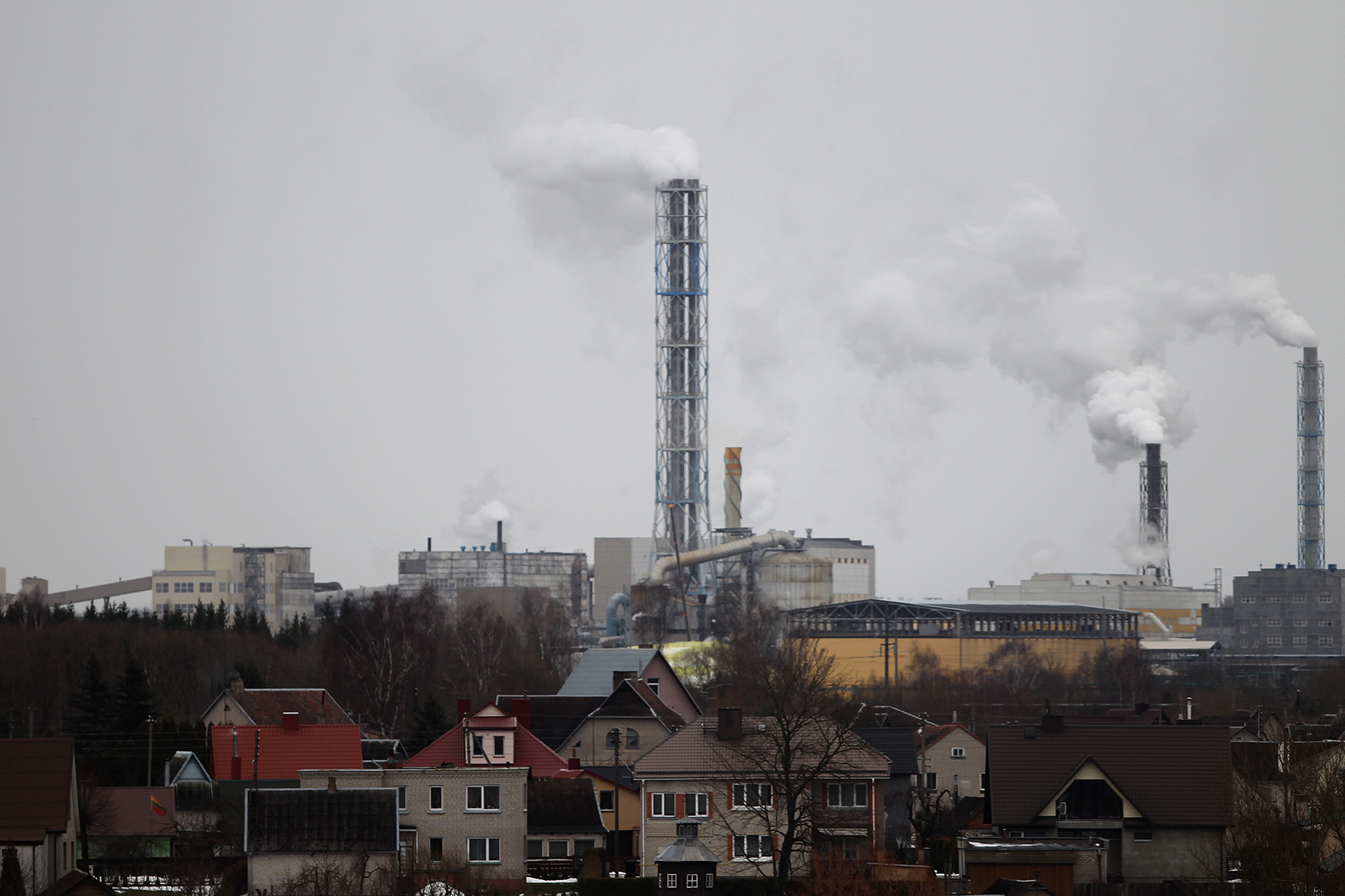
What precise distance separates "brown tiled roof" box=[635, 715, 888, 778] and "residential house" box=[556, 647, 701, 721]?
604 inches

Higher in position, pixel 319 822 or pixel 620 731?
pixel 620 731

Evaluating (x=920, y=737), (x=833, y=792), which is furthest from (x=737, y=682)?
(x=833, y=792)

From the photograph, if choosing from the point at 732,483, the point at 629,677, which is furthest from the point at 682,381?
the point at 629,677

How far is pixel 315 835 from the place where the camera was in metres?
32.6

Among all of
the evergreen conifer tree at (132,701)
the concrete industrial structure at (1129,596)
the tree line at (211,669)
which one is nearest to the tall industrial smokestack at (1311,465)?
the concrete industrial structure at (1129,596)

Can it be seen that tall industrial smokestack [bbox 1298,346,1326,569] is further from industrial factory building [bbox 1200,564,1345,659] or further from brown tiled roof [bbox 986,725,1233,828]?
brown tiled roof [bbox 986,725,1233,828]

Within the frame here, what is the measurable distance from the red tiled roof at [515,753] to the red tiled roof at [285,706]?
10.4m

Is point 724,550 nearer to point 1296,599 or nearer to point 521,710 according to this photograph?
point 1296,599

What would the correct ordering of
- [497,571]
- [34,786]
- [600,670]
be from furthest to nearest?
[497,571] < [600,670] < [34,786]

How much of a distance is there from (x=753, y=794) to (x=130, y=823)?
1417 cm

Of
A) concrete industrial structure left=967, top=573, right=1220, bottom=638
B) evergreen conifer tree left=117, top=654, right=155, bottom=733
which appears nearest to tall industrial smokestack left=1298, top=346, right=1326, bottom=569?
concrete industrial structure left=967, top=573, right=1220, bottom=638

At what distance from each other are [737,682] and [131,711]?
88.6 ft

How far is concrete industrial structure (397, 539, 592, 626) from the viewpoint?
171 metres

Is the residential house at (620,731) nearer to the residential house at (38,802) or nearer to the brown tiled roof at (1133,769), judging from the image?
the brown tiled roof at (1133,769)
